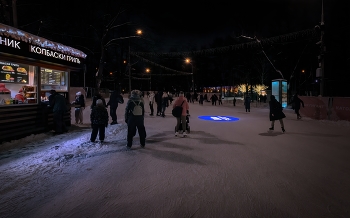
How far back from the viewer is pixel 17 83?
29.9 ft

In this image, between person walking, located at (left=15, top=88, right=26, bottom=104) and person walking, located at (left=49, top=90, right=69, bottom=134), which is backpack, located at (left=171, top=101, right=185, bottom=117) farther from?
person walking, located at (left=15, top=88, right=26, bottom=104)

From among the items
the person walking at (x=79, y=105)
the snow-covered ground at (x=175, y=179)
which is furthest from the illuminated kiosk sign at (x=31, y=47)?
the snow-covered ground at (x=175, y=179)

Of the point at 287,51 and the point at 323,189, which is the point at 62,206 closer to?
the point at 323,189

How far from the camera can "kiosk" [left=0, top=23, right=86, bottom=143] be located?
7953 millimetres

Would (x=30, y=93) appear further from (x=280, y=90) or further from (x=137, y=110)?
(x=280, y=90)

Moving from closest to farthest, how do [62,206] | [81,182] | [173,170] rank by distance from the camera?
[62,206], [81,182], [173,170]

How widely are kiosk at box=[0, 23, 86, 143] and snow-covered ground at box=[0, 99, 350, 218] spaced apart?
994 millimetres

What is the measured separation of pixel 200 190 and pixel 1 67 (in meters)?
7.52

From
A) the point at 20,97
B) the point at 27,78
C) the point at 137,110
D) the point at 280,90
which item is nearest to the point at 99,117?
the point at 137,110

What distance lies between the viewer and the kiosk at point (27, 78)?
26.1 feet

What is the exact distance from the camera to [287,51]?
3706cm

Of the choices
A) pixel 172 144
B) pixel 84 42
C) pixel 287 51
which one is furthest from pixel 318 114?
pixel 84 42

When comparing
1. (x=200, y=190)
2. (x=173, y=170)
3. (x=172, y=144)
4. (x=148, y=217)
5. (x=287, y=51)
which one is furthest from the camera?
(x=287, y=51)

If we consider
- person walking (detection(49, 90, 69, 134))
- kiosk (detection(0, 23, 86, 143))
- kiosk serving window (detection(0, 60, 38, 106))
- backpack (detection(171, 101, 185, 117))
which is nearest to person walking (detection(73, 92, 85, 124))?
kiosk (detection(0, 23, 86, 143))
